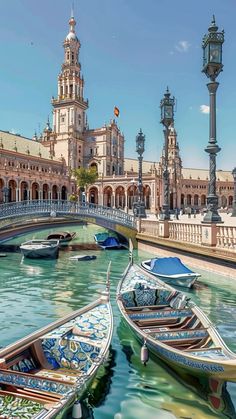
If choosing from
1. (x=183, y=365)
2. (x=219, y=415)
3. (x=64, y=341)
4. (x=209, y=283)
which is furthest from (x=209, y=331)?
(x=209, y=283)

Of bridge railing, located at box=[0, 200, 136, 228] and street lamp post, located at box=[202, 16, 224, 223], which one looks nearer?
street lamp post, located at box=[202, 16, 224, 223]

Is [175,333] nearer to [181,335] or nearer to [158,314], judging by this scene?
[181,335]

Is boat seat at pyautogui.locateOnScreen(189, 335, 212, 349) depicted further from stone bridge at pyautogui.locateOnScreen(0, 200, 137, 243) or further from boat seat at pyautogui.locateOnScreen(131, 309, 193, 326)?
stone bridge at pyautogui.locateOnScreen(0, 200, 137, 243)

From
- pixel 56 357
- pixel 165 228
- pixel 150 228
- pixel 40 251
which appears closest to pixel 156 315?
pixel 56 357

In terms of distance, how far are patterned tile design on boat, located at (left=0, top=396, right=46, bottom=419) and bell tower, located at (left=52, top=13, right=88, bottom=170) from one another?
95361 millimetres

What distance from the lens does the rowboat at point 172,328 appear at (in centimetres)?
638

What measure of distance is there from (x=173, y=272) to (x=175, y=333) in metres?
8.53

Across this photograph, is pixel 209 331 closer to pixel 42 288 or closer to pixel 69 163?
pixel 42 288

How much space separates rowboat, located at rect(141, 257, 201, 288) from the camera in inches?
634

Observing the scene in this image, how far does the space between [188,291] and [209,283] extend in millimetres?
1506

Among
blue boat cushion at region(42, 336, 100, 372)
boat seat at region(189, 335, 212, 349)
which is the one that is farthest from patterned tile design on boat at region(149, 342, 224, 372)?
blue boat cushion at region(42, 336, 100, 372)

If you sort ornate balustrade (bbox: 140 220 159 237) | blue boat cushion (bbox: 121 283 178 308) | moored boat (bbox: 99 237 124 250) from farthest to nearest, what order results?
moored boat (bbox: 99 237 124 250) < ornate balustrade (bbox: 140 220 159 237) < blue boat cushion (bbox: 121 283 178 308)

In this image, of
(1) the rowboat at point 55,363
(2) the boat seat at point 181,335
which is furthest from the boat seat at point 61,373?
(2) the boat seat at point 181,335

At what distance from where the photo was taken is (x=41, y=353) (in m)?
7.17
